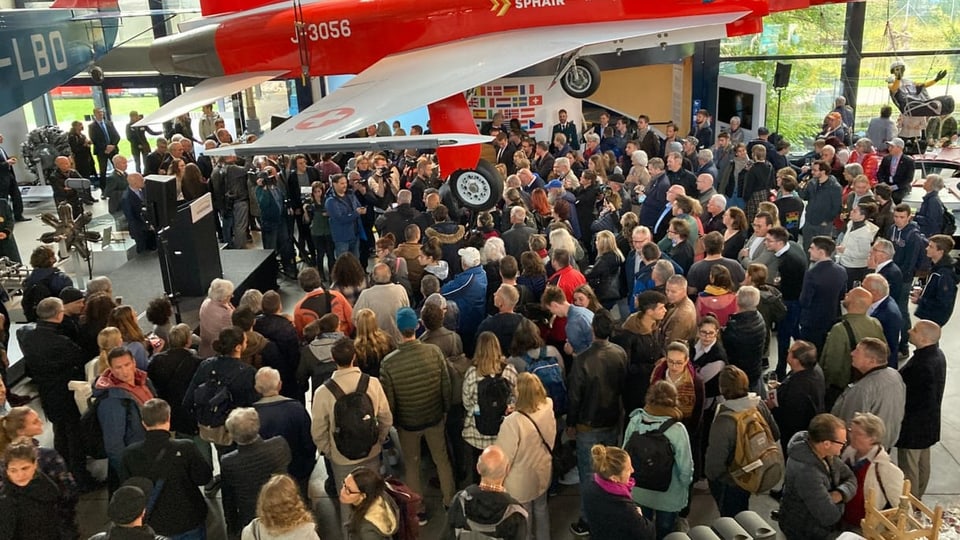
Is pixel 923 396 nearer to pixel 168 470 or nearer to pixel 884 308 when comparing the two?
pixel 884 308

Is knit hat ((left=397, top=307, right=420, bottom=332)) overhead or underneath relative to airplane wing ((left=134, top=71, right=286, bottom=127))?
underneath

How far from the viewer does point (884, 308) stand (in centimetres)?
605

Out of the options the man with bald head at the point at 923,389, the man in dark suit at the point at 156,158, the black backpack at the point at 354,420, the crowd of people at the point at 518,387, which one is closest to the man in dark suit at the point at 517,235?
the crowd of people at the point at 518,387

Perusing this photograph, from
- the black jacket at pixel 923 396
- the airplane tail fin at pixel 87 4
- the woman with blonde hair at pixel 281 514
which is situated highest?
the airplane tail fin at pixel 87 4

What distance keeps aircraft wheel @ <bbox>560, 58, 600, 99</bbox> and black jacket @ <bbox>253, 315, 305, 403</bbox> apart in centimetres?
574

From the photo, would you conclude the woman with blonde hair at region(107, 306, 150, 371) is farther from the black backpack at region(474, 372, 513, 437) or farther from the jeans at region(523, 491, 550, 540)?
the jeans at region(523, 491, 550, 540)

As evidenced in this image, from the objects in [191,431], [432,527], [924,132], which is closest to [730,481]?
[432,527]

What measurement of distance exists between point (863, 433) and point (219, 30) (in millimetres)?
7990

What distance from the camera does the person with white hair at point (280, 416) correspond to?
5.01m

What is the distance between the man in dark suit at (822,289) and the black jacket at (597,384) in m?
2.28

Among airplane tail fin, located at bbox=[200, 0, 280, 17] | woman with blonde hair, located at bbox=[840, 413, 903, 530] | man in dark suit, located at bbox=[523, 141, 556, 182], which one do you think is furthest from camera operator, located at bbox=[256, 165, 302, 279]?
woman with blonde hair, located at bbox=[840, 413, 903, 530]

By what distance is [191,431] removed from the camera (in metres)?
5.85

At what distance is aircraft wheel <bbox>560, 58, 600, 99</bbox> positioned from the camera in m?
10.6

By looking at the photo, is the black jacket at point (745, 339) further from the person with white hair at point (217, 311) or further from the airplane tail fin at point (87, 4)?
the airplane tail fin at point (87, 4)
